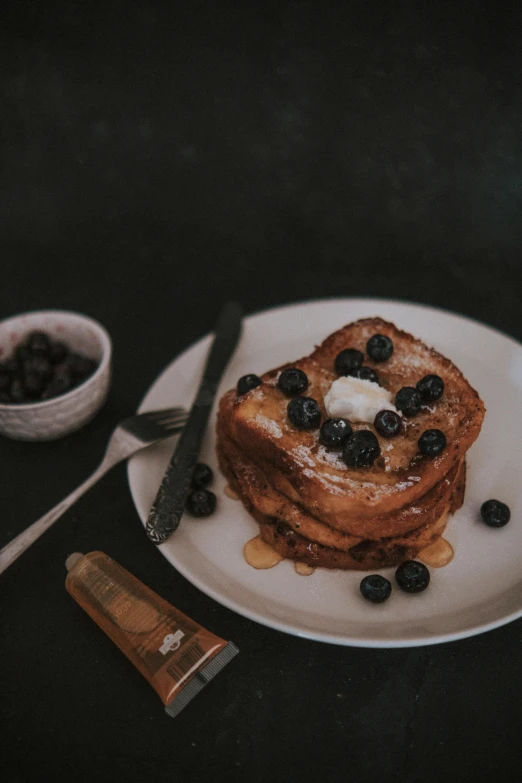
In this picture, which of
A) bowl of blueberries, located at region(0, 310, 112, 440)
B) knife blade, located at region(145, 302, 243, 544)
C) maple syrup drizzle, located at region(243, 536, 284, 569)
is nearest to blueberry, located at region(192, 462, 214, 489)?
knife blade, located at region(145, 302, 243, 544)

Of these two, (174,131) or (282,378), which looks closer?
(282,378)

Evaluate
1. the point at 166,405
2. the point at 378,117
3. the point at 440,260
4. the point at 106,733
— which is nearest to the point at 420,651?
the point at 106,733

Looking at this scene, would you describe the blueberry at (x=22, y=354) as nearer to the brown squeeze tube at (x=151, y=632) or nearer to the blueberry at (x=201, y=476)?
the blueberry at (x=201, y=476)

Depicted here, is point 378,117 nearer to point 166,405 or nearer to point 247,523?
point 166,405

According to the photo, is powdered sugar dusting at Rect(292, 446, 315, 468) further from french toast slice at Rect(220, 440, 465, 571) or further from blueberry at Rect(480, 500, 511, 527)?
blueberry at Rect(480, 500, 511, 527)

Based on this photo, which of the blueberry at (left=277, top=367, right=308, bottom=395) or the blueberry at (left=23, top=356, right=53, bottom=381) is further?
the blueberry at (left=23, top=356, right=53, bottom=381)

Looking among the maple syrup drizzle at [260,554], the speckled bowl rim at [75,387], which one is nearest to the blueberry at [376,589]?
the maple syrup drizzle at [260,554]

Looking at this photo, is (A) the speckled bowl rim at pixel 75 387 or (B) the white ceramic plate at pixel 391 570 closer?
(B) the white ceramic plate at pixel 391 570
